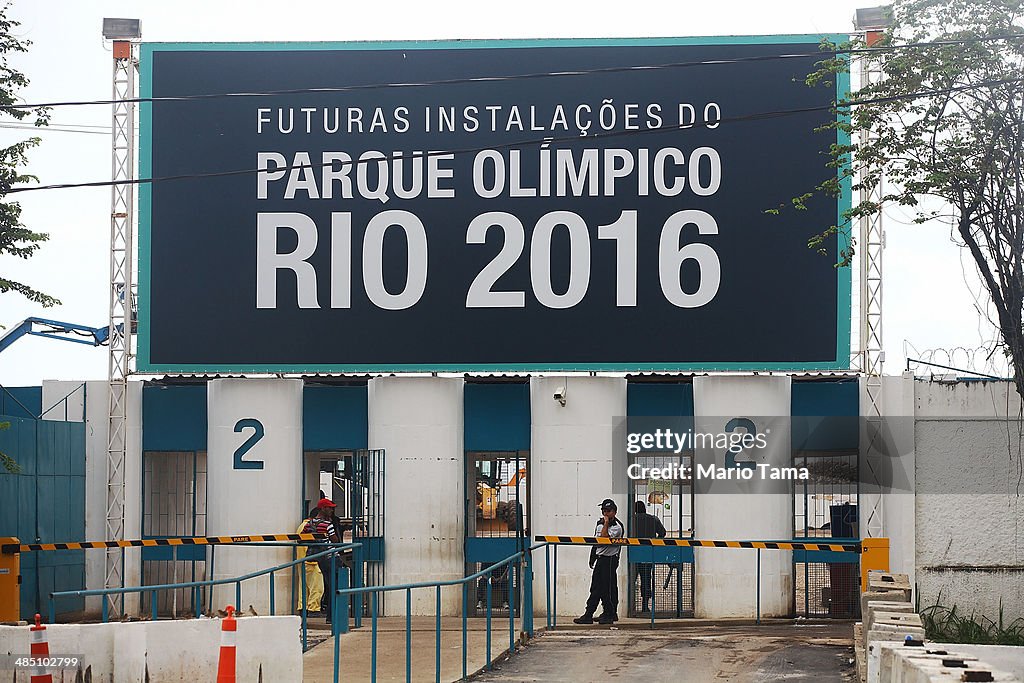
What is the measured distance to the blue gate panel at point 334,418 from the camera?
24109mm

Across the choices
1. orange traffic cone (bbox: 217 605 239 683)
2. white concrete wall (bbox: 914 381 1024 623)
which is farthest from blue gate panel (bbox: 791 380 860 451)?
orange traffic cone (bbox: 217 605 239 683)

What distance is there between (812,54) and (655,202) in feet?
10.9

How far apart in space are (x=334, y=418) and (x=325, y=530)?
2.78 m

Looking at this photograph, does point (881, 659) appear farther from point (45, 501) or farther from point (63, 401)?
point (63, 401)

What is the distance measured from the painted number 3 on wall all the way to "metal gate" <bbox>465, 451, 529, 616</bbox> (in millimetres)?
3328

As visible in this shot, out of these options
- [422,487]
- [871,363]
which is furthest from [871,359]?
[422,487]

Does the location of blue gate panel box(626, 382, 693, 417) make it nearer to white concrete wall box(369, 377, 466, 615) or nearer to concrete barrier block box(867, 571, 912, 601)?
white concrete wall box(369, 377, 466, 615)

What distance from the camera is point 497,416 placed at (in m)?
24.0

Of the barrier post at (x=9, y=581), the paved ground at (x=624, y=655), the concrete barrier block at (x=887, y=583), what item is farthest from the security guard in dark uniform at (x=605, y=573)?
the barrier post at (x=9, y=581)

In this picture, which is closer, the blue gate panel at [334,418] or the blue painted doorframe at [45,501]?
the blue painted doorframe at [45,501]

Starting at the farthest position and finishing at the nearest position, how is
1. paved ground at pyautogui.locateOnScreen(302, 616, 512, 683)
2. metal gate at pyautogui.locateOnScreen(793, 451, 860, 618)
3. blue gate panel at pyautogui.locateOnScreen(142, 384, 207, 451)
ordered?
blue gate panel at pyautogui.locateOnScreen(142, 384, 207, 451) < metal gate at pyautogui.locateOnScreen(793, 451, 860, 618) < paved ground at pyautogui.locateOnScreen(302, 616, 512, 683)

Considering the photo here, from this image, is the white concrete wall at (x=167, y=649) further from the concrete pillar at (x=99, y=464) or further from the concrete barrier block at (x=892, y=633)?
the concrete pillar at (x=99, y=464)

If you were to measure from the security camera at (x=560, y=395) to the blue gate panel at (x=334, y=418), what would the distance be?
3.07m

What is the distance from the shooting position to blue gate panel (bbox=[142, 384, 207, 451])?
24406 mm
